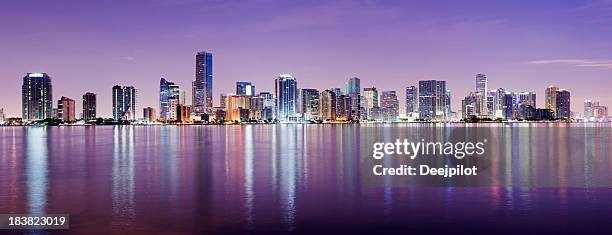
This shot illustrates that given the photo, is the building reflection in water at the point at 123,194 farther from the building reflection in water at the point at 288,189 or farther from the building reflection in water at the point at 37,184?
the building reflection in water at the point at 288,189

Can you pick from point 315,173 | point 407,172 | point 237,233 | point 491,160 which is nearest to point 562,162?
point 491,160

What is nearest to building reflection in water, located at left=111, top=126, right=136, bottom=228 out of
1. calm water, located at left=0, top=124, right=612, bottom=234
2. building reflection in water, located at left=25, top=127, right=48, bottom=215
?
calm water, located at left=0, top=124, right=612, bottom=234

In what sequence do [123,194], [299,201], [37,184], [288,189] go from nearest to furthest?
1. [299,201]
2. [123,194]
3. [288,189]
4. [37,184]

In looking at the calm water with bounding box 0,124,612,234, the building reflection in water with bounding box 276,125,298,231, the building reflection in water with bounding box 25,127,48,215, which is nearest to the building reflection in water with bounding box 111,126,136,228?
the calm water with bounding box 0,124,612,234

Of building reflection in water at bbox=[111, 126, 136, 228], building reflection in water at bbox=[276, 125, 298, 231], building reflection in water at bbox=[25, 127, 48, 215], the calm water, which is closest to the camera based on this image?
the calm water

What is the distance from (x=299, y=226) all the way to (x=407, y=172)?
65.9 feet

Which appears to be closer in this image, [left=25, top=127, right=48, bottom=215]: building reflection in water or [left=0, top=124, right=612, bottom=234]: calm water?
[left=0, top=124, right=612, bottom=234]: calm water

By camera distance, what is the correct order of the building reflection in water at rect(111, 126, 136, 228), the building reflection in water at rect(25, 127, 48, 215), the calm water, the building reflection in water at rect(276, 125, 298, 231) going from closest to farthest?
the calm water → the building reflection in water at rect(111, 126, 136, 228) → the building reflection in water at rect(276, 125, 298, 231) → the building reflection in water at rect(25, 127, 48, 215)

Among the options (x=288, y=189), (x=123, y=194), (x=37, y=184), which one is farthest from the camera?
(x=37, y=184)

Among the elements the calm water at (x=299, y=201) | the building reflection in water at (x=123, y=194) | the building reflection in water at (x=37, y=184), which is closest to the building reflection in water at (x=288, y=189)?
the calm water at (x=299, y=201)

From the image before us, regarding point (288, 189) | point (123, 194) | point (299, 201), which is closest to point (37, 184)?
point (123, 194)

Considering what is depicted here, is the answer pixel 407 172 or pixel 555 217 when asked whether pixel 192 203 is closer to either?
pixel 555 217

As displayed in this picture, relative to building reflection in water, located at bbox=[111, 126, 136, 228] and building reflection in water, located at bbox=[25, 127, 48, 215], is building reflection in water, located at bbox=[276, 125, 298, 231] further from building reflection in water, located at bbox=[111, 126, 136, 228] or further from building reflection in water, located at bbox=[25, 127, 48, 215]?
building reflection in water, located at bbox=[25, 127, 48, 215]

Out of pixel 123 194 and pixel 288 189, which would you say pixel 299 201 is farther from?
pixel 123 194
